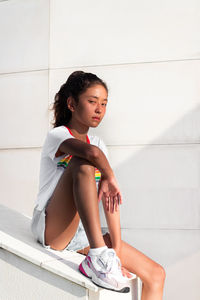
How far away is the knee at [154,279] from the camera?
6.50ft

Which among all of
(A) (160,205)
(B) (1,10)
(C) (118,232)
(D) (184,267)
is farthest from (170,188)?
(B) (1,10)

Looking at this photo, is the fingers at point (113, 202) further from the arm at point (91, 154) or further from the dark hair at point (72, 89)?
the dark hair at point (72, 89)

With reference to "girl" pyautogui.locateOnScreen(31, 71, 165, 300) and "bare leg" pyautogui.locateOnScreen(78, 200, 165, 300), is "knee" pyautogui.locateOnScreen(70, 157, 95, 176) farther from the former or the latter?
"bare leg" pyautogui.locateOnScreen(78, 200, 165, 300)

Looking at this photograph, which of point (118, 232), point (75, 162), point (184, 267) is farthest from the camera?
point (184, 267)

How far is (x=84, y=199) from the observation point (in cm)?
174

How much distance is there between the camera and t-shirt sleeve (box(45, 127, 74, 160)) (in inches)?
78.8

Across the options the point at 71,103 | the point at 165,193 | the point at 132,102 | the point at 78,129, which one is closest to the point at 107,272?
the point at 78,129

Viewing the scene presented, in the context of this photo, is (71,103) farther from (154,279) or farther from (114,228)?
(154,279)

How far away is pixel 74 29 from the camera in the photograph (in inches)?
116

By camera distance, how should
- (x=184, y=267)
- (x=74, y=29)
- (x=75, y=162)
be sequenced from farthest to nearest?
(x=74, y=29) < (x=184, y=267) < (x=75, y=162)

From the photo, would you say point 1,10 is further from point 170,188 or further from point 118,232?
point 118,232

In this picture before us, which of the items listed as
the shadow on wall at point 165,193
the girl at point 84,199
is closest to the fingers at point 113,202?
the girl at point 84,199

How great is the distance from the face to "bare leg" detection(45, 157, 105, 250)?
38 cm

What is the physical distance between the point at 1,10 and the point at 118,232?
2002 mm
